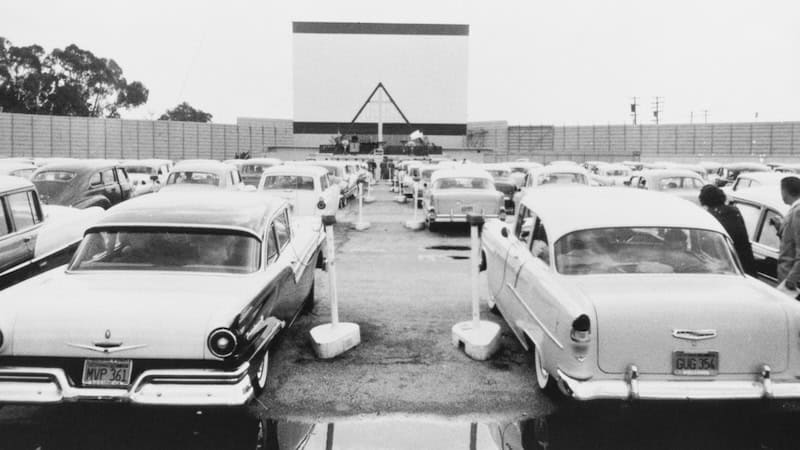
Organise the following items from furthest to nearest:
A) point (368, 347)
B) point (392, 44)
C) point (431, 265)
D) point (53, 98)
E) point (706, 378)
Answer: point (392, 44) → point (53, 98) → point (431, 265) → point (368, 347) → point (706, 378)

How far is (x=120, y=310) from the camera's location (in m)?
4.95

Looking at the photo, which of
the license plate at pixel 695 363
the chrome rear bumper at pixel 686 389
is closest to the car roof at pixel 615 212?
the license plate at pixel 695 363

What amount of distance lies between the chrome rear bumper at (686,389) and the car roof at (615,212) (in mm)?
1399

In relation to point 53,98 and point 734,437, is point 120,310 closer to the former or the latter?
point 734,437

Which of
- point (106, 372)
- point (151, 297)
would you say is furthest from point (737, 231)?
point (106, 372)

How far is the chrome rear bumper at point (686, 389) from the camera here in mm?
4828

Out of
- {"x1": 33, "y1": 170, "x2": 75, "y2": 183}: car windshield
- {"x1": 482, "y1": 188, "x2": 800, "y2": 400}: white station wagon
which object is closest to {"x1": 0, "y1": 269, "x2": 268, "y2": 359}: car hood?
{"x1": 482, "y1": 188, "x2": 800, "y2": 400}: white station wagon

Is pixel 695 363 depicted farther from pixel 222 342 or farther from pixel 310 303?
pixel 310 303

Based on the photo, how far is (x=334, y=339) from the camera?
7.05 metres

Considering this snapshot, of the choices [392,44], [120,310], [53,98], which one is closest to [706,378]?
[120,310]

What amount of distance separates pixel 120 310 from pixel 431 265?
25.9 ft

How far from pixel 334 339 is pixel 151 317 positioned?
2406mm

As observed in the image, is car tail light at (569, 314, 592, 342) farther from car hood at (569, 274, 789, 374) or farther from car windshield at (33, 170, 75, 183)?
car windshield at (33, 170, 75, 183)

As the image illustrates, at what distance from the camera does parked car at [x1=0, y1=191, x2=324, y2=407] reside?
15.7 feet
